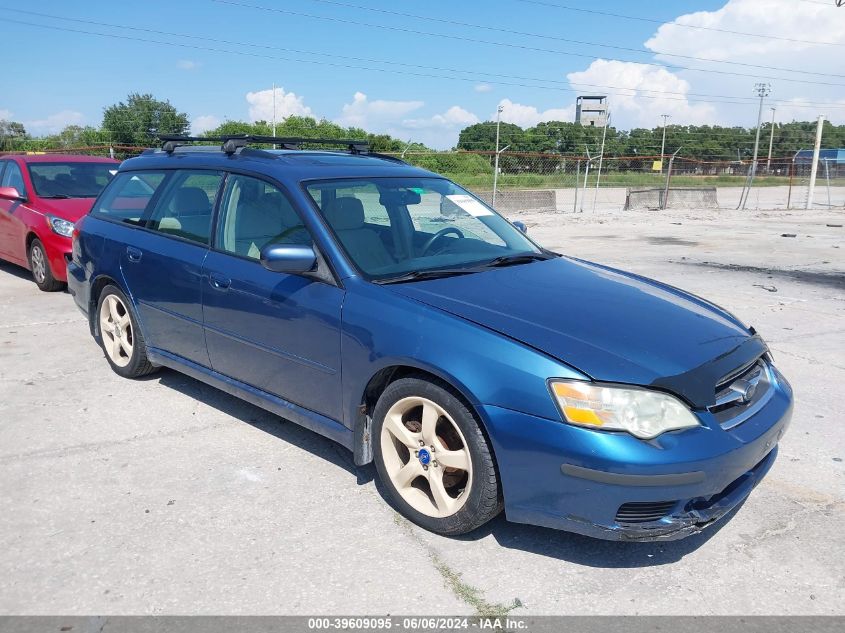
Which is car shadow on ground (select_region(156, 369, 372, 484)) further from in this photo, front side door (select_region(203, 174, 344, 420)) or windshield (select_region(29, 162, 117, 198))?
windshield (select_region(29, 162, 117, 198))

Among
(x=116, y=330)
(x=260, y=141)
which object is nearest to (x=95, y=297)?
(x=116, y=330)

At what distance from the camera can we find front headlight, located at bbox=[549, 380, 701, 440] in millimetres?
2652

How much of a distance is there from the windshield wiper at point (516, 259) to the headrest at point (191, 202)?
5.69ft

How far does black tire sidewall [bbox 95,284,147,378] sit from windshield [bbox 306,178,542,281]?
73.7 inches

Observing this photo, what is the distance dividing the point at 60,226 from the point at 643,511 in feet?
23.8

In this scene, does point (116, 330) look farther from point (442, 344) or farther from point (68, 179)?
point (68, 179)

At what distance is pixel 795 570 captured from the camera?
291cm

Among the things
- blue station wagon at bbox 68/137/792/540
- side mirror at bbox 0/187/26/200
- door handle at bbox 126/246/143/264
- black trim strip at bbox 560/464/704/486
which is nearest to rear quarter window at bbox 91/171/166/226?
blue station wagon at bbox 68/137/792/540

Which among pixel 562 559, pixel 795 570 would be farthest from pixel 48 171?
pixel 795 570

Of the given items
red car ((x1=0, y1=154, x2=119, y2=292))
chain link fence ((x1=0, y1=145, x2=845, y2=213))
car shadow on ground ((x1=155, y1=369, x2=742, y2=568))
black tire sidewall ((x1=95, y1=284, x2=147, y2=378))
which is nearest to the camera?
car shadow on ground ((x1=155, y1=369, x2=742, y2=568))

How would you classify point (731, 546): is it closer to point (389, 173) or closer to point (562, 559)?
point (562, 559)

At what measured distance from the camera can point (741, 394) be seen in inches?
119

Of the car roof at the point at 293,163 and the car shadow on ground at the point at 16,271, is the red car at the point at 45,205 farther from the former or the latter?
the car roof at the point at 293,163

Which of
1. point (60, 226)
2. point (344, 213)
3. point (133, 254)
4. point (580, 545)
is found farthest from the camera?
point (60, 226)
